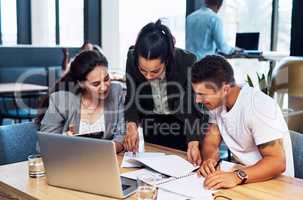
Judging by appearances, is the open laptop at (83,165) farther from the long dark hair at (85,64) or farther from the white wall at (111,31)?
the white wall at (111,31)

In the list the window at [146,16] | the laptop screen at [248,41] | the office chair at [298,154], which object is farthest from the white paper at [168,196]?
the window at [146,16]

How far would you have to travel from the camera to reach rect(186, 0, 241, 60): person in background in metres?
3.94

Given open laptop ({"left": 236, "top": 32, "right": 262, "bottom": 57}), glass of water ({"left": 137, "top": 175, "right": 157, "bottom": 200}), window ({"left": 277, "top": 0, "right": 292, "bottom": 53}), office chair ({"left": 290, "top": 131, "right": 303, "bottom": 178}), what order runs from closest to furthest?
glass of water ({"left": 137, "top": 175, "right": 157, "bottom": 200}) < office chair ({"left": 290, "top": 131, "right": 303, "bottom": 178}) < window ({"left": 277, "top": 0, "right": 292, "bottom": 53}) < open laptop ({"left": 236, "top": 32, "right": 262, "bottom": 57})

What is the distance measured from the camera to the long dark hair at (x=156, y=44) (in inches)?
75.9

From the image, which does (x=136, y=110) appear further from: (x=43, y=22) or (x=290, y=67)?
(x=43, y=22)

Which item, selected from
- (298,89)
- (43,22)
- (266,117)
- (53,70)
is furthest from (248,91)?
(43,22)

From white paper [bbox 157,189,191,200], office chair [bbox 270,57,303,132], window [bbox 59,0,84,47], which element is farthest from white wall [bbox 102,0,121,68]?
white paper [bbox 157,189,191,200]

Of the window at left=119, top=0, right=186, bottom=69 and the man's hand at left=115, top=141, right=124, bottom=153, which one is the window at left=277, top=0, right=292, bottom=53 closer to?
the window at left=119, top=0, right=186, bottom=69

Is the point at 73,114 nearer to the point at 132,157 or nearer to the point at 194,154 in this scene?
the point at 132,157

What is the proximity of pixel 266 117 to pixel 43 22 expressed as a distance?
6.73 metres

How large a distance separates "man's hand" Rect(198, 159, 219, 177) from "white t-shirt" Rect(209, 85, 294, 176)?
7.1 inches

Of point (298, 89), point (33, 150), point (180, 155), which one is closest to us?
point (180, 155)

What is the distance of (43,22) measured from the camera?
7.66 m

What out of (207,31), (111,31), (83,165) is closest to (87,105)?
(83,165)
